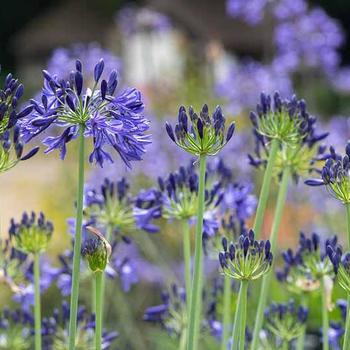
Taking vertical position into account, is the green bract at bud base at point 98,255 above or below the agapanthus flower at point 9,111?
below

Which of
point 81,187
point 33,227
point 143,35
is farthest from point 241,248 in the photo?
point 143,35

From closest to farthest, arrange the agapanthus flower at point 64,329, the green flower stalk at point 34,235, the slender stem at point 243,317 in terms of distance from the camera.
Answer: the slender stem at point 243,317, the green flower stalk at point 34,235, the agapanthus flower at point 64,329

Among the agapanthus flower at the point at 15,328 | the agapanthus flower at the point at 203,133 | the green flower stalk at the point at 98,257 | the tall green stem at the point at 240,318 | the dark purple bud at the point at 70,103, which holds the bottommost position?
the agapanthus flower at the point at 15,328

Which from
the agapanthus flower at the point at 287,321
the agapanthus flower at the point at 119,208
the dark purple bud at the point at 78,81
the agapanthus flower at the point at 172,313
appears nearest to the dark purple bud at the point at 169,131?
the dark purple bud at the point at 78,81

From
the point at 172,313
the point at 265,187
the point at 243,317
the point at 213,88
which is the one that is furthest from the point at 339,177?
the point at 213,88

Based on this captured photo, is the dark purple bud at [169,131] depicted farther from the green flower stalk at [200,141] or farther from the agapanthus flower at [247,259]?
the agapanthus flower at [247,259]

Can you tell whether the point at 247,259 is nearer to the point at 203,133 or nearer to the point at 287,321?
the point at 203,133

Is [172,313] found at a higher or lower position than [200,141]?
lower

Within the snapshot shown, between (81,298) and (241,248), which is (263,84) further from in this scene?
→ (241,248)
